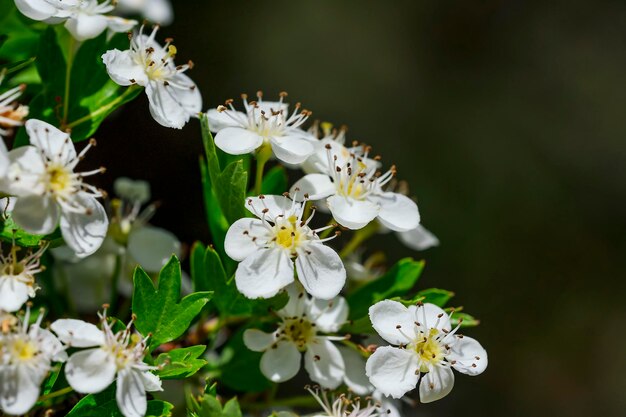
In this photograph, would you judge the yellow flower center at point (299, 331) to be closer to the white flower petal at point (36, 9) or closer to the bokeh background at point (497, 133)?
the white flower petal at point (36, 9)

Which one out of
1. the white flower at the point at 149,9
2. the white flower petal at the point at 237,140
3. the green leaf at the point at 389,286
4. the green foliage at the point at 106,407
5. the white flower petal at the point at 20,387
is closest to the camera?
the white flower petal at the point at 20,387

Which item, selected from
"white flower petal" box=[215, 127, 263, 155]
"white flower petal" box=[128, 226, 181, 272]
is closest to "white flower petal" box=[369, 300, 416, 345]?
"white flower petal" box=[215, 127, 263, 155]

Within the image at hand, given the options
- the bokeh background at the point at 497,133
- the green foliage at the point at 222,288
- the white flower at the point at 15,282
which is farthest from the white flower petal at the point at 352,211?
the bokeh background at the point at 497,133

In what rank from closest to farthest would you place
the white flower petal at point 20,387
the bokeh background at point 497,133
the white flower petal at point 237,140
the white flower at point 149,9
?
the white flower petal at point 20,387 < the white flower petal at point 237,140 < the white flower at point 149,9 < the bokeh background at point 497,133

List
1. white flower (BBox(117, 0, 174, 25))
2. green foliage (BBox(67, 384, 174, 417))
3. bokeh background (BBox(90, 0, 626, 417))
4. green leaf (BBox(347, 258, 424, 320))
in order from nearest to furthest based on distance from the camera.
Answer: green foliage (BBox(67, 384, 174, 417)) < green leaf (BBox(347, 258, 424, 320)) < white flower (BBox(117, 0, 174, 25)) < bokeh background (BBox(90, 0, 626, 417))

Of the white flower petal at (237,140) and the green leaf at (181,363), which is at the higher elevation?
the white flower petal at (237,140)

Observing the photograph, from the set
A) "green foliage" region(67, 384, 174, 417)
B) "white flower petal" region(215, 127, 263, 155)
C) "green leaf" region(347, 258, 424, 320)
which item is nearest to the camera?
"green foliage" region(67, 384, 174, 417)

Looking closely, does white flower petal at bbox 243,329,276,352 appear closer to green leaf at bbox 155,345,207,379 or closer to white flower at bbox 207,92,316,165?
green leaf at bbox 155,345,207,379
